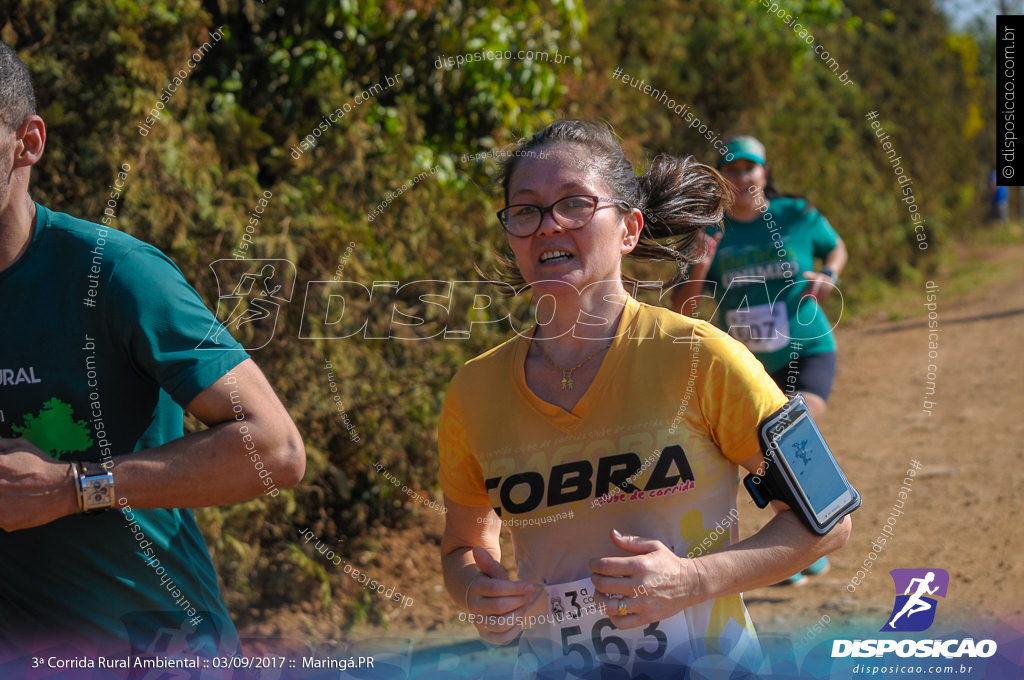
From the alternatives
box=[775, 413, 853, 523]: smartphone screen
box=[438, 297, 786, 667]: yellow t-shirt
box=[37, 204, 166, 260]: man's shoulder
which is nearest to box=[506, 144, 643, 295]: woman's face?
box=[438, 297, 786, 667]: yellow t-shirt

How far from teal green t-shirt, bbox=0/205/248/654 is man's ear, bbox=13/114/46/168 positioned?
98 millimetres

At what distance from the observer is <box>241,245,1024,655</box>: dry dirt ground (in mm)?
4484

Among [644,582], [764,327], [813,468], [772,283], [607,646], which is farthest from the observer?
[772,283]

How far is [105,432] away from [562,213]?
0.98m

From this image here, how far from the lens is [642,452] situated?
6.24ft

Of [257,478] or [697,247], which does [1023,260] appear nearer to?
[697,247]

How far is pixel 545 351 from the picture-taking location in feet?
6.91

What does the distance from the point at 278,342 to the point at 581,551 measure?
259cm

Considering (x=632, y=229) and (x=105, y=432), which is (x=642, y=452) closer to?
(x=632, y=229)

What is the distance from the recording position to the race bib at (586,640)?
1.88 m

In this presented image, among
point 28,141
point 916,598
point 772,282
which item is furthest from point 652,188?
point 772,282

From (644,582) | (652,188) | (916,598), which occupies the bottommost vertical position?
(916,598)

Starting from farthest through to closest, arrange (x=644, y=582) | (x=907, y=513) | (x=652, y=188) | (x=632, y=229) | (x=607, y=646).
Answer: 1. (x=907, y=513)
2. (x=652, y=188)
3. (x=632, y=229)
4. (x=607, y=646)
5. (x=644, y=582)

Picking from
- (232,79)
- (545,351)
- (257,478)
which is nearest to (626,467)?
(545,351)
